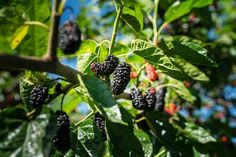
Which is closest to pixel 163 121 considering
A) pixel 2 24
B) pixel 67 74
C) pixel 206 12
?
pixel 67 74

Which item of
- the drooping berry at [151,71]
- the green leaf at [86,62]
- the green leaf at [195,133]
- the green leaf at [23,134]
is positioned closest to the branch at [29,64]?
the green leaf at [23,134]

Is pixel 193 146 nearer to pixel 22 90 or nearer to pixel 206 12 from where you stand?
pixel 22 90

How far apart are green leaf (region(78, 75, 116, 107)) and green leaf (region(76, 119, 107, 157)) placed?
0.26 metres

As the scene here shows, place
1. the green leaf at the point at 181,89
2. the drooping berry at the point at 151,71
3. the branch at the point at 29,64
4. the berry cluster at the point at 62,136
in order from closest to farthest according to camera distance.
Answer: the branch at the point at 29,64
the berry cluster at the point at 62,136
the drooping berry at the point at 151,71
the green leaf at the point at 181,89

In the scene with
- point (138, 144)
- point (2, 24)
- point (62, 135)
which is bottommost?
point (138, 144)

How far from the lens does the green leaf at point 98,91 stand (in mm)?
1036

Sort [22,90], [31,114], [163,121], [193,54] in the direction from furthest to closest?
Answer: [163,121] < [193,54] < [22,90] < [31,114]

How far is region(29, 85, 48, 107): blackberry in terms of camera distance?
46.6 inches

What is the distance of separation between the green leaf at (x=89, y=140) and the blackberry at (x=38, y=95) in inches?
7.1

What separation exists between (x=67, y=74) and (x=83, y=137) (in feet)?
1.00

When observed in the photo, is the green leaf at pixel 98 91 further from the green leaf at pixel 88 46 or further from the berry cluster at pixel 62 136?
the green leaf at pixel 88 46

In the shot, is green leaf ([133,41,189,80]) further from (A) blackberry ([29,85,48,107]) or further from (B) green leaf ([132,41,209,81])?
(A) blackberry ([29,85,48,107])

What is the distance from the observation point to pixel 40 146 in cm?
99

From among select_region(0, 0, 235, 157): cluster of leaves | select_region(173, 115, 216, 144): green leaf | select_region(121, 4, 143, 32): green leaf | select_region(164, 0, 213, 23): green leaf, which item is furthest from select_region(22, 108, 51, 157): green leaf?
select_region(164, 0, 213, 23): green leaf
